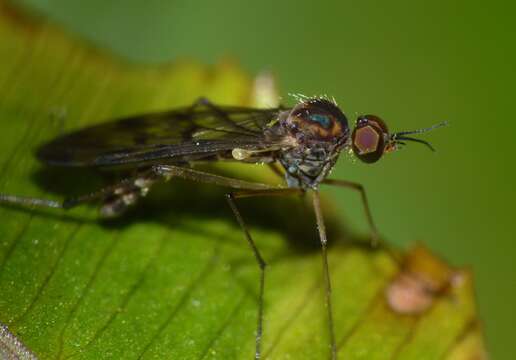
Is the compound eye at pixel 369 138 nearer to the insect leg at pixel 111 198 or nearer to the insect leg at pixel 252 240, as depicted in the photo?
the insect leg at pixel 252 240

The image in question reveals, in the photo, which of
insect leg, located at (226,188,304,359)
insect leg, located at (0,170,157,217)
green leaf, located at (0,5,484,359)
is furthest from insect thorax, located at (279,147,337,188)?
insect leg, located at (0,170,157,217)

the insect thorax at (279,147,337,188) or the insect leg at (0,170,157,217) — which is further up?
the insect thorax at (279,147,337,188)

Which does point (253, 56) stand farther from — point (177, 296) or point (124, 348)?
point (124, 348)

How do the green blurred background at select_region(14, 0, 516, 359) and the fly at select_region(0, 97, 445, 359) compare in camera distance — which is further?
the green blurred background at select_region(14, 0, 516, 359)

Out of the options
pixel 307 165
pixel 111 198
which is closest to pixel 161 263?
pixel 111 198

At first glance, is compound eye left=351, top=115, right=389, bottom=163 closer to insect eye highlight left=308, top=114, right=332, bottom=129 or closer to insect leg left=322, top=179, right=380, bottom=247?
insect eye highlight left=308, top=114, right=332, bottom=129

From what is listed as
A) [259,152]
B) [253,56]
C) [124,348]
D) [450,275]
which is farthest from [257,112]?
[124,348]

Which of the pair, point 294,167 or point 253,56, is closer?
point 294,167

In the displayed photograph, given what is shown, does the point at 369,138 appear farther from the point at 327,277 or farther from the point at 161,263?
the point at 161,263
